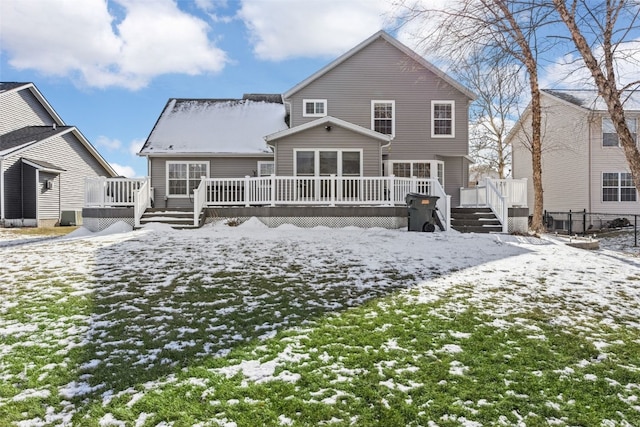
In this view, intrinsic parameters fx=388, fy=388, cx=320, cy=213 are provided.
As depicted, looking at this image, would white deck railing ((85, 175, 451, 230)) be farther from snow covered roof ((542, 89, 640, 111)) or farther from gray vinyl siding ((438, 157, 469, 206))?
snow covered roof ((542, 89, 640, 111))

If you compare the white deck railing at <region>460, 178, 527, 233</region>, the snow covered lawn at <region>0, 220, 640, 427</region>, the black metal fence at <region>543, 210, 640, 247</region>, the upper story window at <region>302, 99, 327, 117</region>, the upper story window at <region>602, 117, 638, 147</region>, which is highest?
the upper story window at <region>302, 99, 327, 117</region>

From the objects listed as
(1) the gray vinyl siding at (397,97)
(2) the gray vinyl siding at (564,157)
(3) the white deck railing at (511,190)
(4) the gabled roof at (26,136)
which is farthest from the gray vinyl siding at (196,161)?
(2) the gray vinyl siding at (564,157)

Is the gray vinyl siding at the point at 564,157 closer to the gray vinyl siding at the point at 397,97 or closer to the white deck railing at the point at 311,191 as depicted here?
the gray vinyl siding at the point at 397,97

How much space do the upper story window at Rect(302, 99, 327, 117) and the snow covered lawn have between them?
10757mm

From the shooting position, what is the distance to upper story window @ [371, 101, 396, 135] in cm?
1670

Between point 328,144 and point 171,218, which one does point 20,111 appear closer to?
point 171,218

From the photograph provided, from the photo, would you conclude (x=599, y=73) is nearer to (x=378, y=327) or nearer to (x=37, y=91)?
(x=378, y=327)

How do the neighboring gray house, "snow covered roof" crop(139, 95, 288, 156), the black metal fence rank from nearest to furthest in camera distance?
the neighboring gray house → "snow covered roof" crop(139, 95, 288, 156) → the black metal fence

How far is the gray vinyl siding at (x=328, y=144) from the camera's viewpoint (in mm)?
14094

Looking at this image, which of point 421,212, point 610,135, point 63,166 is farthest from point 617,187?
point 63,166

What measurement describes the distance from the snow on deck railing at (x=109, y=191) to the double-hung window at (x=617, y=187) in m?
22.1

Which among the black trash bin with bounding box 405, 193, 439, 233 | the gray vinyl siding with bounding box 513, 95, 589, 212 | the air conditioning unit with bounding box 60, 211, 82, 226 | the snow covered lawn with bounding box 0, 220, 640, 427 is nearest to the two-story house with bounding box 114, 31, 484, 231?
the black trash bin with bounding box 405, 193, 439, 233

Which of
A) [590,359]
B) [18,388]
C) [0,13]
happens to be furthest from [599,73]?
[0,13]

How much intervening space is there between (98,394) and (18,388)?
0.64 m
